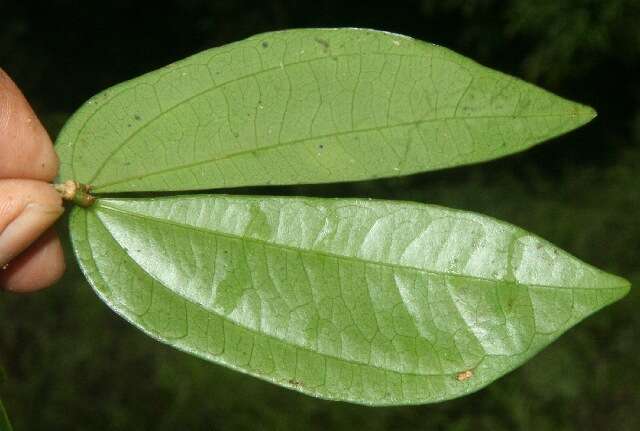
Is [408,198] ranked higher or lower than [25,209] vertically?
higher

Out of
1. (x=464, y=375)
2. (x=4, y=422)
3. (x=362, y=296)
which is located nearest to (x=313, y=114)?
(x=362, y=296)

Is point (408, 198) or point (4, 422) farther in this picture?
point (408, 198)

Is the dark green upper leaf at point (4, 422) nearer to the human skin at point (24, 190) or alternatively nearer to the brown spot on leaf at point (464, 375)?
the human skin at point (24, 190)

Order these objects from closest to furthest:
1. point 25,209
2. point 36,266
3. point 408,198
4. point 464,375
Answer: point 464,375
point 25,209
point 36,266
point 408,198

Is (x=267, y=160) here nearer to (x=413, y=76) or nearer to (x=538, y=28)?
(x=413, y=76)

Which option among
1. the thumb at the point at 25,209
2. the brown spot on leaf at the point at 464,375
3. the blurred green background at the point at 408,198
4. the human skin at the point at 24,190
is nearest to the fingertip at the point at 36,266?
the human skin at the point at 24,190

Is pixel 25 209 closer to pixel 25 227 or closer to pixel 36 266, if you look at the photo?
pixel 25 227

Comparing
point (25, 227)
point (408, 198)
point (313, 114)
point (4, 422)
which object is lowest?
point (4, 422)
